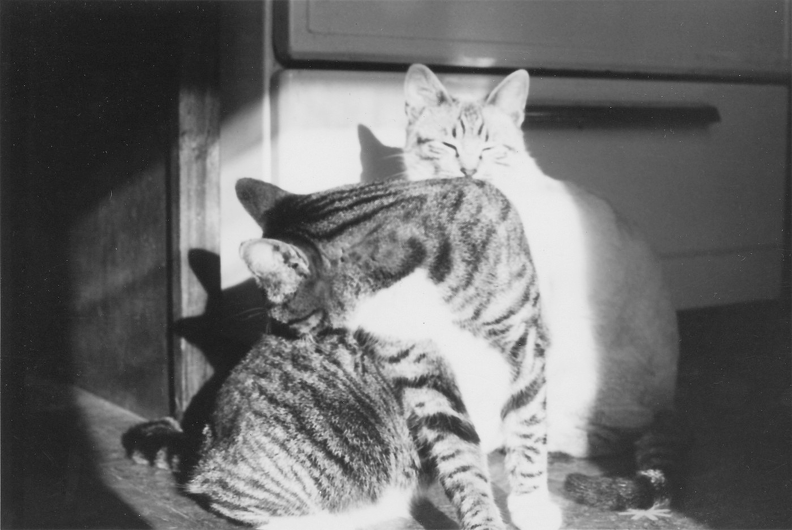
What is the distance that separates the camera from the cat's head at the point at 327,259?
1.68m

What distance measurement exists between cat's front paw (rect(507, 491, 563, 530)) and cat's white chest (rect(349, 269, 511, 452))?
0.25 metres

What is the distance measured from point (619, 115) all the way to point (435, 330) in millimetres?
1409

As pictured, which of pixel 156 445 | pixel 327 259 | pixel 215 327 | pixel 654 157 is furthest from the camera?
pixel 654 157

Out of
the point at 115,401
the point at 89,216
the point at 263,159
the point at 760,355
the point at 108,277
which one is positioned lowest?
the point at 115,401

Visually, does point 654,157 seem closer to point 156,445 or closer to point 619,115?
point 619,115

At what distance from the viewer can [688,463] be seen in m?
2.09

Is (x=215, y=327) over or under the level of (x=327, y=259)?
under

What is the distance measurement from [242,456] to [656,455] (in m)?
1.04

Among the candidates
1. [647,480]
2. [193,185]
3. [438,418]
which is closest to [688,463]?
[647,480]

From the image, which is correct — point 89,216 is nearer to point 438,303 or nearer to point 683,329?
point 438,303

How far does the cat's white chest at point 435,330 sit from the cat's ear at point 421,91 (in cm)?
83

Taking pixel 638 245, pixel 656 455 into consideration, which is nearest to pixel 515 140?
pixel 638 245

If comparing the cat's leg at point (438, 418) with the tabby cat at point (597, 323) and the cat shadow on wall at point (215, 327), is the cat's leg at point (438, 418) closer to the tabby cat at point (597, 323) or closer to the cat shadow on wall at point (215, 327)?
the tabby cat at point (597, 323)

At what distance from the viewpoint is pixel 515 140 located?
2516mm
